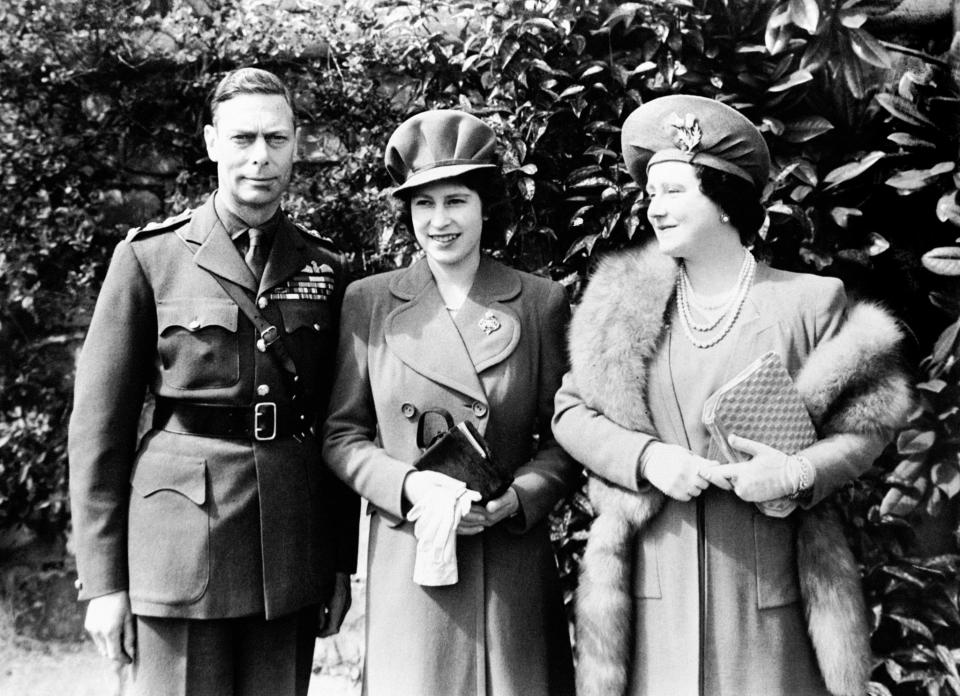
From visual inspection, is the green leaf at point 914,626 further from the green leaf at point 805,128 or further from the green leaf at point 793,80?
the green leaf at point 793,80

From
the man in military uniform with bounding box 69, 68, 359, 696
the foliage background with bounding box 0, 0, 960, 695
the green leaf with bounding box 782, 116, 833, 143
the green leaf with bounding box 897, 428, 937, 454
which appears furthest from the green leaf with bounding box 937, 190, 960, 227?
the man in military uniform with bounding box 69, 68, 359, 696

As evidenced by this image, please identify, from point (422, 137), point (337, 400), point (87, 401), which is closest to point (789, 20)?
point (422, 137)

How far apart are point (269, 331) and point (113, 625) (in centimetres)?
91

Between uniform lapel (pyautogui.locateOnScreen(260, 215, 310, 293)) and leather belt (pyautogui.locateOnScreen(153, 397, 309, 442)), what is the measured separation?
0.36 meters

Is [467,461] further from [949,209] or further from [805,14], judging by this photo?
[805,14]

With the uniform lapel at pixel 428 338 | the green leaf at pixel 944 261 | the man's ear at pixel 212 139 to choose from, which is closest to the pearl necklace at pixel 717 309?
the uniform lapel at pixel 428 338

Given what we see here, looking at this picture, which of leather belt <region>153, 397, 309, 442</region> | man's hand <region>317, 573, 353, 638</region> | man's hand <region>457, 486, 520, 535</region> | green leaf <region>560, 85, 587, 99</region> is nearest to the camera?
man's hand <region>457, 486, 520, 535</region>

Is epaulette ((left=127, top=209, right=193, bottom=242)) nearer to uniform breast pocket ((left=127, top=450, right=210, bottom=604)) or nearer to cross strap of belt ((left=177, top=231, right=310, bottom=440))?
cross strap of belt ((left=177, top=231, right=310, bottom=440))

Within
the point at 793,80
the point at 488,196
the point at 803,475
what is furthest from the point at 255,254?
the point at 793,80

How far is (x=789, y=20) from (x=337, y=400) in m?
2.21

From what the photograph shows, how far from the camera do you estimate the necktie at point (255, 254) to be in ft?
8.41

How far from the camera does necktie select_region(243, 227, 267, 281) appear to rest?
256cm

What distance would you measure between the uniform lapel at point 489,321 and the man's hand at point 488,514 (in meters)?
0.39

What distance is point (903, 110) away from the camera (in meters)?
3.19
